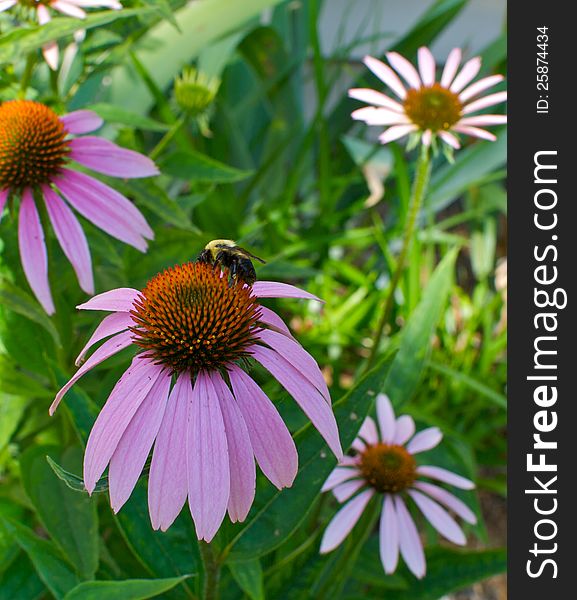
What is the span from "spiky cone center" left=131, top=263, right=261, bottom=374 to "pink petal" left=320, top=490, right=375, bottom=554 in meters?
0.25

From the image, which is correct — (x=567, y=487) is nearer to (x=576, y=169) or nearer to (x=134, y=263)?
(x=576, y=169)

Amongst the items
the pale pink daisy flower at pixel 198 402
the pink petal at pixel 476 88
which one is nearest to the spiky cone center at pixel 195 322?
the pale pink daisy flower at pixel 198 402

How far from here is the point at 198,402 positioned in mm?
423

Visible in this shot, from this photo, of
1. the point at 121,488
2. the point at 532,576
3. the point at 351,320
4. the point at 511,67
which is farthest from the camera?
the point at 351,320

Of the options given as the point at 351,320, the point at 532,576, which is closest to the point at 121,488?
the point at 532,576

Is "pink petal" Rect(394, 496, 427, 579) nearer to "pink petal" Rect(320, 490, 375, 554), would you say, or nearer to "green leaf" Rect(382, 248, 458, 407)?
"pink petal" Rect(320, 490, 375, 554)

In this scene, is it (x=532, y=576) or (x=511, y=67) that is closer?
(x=532, y=576)

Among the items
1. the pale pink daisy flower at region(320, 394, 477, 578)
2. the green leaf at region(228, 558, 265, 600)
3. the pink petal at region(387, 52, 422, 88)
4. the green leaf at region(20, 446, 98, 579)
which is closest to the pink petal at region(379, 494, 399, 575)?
the pale pink daisy flower at region(320, 394, 477, 578)

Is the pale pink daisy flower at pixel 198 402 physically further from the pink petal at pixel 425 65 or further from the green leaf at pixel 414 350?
the pink petal at pixel 425 65

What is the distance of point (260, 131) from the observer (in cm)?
158

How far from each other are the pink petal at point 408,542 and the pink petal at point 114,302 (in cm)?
34

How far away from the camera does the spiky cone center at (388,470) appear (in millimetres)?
688

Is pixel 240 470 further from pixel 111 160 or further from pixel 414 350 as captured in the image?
pixel 414 350

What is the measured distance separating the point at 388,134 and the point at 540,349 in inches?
10.4
